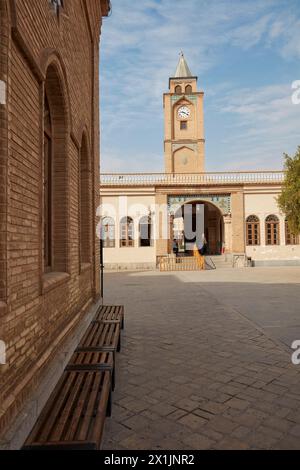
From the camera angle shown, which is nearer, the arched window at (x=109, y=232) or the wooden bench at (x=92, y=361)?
the wooden bench at (x=92, y=361)

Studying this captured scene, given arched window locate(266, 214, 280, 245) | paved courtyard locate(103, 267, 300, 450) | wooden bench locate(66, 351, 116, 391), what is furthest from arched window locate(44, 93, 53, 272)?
arched window locate(266, 214, 280, 245)

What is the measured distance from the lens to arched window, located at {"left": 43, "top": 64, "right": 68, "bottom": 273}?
14.5 ft

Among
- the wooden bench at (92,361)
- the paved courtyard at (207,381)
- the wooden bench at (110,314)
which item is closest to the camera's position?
the paved courtyard at (207,381)

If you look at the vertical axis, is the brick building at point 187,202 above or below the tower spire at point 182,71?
below

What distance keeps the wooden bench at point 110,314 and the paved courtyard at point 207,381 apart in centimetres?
36

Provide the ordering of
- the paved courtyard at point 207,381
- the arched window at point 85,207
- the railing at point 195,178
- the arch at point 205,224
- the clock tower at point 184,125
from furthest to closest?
the clock tower at point 184,125
the arch at point 205,224
the railing at point 195,178
the arched window at point 85,207
the paved courtyard at point 207,381

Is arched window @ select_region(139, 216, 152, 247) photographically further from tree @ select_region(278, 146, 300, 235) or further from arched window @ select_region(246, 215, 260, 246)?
tree @ select_region(278, 146, 300, 235)

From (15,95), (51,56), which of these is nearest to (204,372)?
(15,95)

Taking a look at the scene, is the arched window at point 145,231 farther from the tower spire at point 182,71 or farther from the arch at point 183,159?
the tower spire at point 182,71

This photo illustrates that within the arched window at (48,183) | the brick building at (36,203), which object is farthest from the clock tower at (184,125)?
the arched window at (48,183)

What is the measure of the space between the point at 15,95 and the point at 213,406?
3297mm

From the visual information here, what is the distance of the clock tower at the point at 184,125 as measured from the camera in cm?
3186

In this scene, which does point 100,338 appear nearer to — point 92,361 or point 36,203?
point 92,361

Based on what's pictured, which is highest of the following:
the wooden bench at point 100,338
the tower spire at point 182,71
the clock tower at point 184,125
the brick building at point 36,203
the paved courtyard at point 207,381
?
the tower spire at point 182,71
